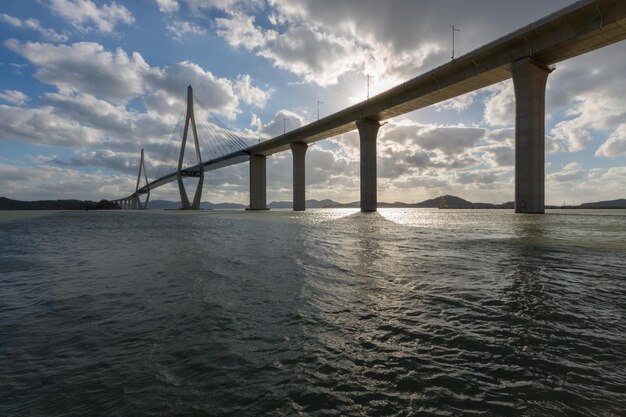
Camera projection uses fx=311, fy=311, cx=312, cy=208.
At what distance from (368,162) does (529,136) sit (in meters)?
29.8

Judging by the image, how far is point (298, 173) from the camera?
82688 mm

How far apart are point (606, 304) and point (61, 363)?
305 inches

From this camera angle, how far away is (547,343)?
3.69 meters

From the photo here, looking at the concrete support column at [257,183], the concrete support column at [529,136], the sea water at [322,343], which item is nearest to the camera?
the sea water at [322,343]

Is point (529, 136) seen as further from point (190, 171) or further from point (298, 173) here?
point (190, 171)

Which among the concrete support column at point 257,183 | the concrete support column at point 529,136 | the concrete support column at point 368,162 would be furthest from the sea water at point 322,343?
the concrete support column at point 257,183

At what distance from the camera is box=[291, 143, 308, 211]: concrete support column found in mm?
81562

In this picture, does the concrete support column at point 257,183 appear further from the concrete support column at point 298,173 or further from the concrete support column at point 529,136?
the concrete support column at point 529,136

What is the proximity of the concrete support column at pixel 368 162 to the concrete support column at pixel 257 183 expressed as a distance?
1713 inches

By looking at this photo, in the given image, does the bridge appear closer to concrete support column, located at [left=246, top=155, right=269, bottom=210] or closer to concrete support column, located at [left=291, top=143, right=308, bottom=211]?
concrete support column, located at [left=291, top=143, right=308, bottom=211]

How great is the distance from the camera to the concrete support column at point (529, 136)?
35094 millimetres

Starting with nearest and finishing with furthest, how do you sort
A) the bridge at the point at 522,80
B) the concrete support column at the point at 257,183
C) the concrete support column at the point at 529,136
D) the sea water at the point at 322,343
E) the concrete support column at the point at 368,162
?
1. the sea water at the point at 322,343
2. the bridge at the point at 522,80
3. the concrete support column at the point at 529,136
4. the concrete support column at the point at 368,162
5. the concrete support column at the point at 257,183

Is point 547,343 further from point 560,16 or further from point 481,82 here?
point 481,82

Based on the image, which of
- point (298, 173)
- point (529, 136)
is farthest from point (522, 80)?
point (298, 173)
